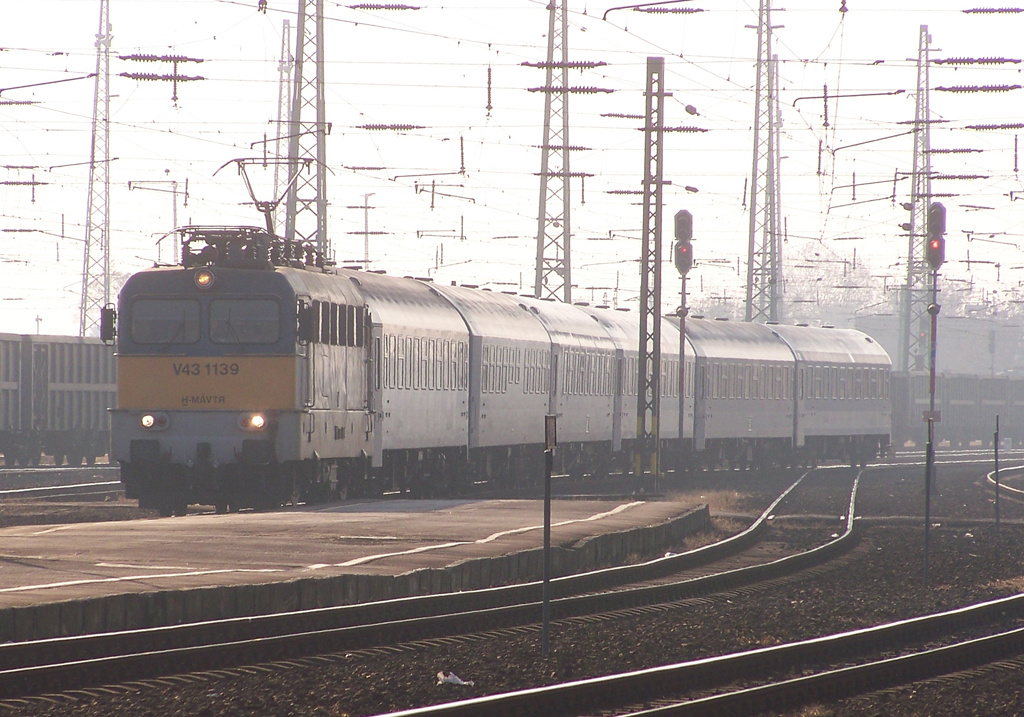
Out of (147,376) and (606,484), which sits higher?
(147,376)

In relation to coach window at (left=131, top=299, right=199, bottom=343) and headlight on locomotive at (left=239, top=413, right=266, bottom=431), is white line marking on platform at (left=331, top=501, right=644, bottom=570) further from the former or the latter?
coach window at (left=131, top=299, right=199, bottom=343)

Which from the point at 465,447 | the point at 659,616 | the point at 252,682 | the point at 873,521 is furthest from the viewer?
the point at 465,447

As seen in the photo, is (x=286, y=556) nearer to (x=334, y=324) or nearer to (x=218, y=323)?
(x=218, y=323)

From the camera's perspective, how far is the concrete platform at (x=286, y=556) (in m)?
11.6

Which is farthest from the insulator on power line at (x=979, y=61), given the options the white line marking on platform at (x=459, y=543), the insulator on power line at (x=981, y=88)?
the white line marking on platform at (x=459, y=543)

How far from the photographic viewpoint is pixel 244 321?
21.0 meters

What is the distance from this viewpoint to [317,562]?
48.3ft

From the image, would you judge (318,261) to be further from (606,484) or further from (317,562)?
(606,484)

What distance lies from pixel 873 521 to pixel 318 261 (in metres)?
9.75

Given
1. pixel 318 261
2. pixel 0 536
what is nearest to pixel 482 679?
pixel 0 536

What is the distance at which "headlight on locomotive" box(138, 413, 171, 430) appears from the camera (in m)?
20.8

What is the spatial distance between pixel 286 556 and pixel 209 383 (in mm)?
6148

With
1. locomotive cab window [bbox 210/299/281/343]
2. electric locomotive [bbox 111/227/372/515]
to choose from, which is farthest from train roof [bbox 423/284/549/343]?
locomotive cab window [bbox 210/299/281/343]

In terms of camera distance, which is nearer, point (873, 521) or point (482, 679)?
point (482, 679)
